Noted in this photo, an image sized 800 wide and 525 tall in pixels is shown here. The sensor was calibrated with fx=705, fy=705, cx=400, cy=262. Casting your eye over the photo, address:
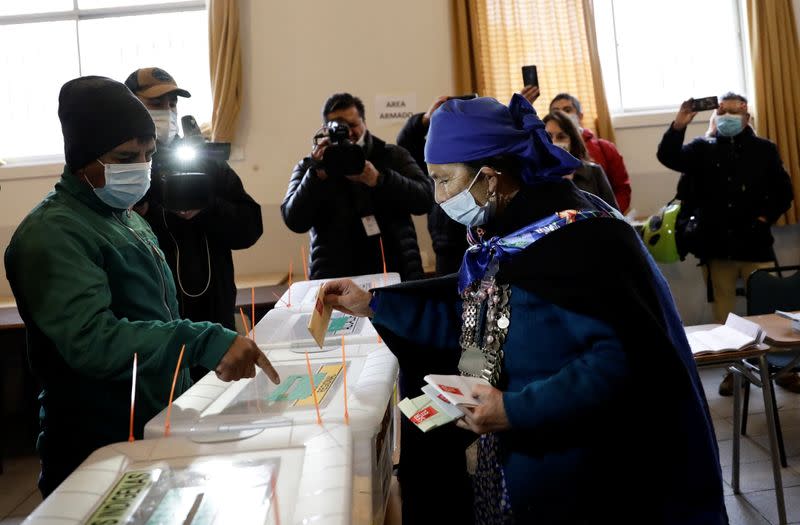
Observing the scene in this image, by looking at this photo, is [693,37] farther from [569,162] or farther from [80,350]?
[80,350]

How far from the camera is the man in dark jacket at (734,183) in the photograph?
12.7ft

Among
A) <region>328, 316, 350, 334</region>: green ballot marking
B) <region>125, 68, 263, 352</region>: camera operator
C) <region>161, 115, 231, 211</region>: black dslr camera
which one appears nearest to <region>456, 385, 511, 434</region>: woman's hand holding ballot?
<region>328, 316, 350, 334</region>: green ballot marking

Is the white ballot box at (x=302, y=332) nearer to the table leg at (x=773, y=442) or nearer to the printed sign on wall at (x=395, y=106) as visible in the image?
the table leg at (x=773, y=442)

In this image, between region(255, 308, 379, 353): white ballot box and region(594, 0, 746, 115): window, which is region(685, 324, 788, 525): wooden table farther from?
region(594, 0, 746, 115): window

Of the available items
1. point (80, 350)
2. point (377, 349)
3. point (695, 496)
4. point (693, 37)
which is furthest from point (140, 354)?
point (693, 37)

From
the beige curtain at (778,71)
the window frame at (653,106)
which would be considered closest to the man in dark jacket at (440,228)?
the window frame at (653,106)

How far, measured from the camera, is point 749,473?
2.87 m

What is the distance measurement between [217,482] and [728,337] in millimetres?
2149

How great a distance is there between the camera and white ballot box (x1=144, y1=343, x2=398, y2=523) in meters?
1.13

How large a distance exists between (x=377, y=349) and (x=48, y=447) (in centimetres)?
69

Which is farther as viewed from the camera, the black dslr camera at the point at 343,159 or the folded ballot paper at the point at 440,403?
the black dslr camera at the point at 343,159

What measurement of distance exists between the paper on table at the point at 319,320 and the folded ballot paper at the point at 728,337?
1432 mm

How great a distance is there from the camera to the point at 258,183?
4.63m

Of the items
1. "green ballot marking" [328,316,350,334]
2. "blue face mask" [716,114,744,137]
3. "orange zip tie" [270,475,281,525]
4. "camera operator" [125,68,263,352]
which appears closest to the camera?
"orange zip tie" [270,475,281,525]
